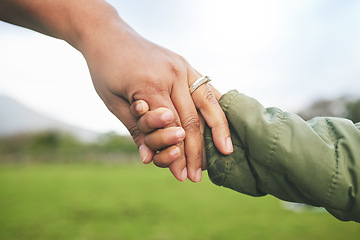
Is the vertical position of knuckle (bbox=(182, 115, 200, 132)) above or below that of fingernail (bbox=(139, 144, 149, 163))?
above

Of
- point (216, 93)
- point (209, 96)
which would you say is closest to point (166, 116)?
point (209, 96)

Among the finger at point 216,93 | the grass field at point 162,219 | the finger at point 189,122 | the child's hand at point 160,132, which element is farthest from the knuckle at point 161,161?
the grass field at point 162,219

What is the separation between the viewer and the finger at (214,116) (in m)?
1.23

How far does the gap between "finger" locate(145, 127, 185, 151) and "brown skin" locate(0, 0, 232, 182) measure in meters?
0.04

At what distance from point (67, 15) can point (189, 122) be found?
79cm

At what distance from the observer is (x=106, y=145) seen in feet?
145

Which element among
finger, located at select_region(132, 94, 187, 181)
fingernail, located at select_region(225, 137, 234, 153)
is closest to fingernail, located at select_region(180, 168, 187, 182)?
finger, located at select_region(132, 94, 187, 181)

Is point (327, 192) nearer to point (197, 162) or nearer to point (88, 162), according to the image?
point (197, 162)

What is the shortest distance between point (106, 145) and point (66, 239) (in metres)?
40.7

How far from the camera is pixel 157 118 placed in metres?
1.16

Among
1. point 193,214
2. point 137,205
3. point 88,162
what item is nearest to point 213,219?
point 193,214

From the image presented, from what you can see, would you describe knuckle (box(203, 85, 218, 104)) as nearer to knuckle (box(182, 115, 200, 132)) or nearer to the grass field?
knuckle (box(182, 115, 200, 132))

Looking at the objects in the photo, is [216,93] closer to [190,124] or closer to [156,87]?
[190,124]

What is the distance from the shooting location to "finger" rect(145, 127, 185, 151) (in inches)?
46.9
